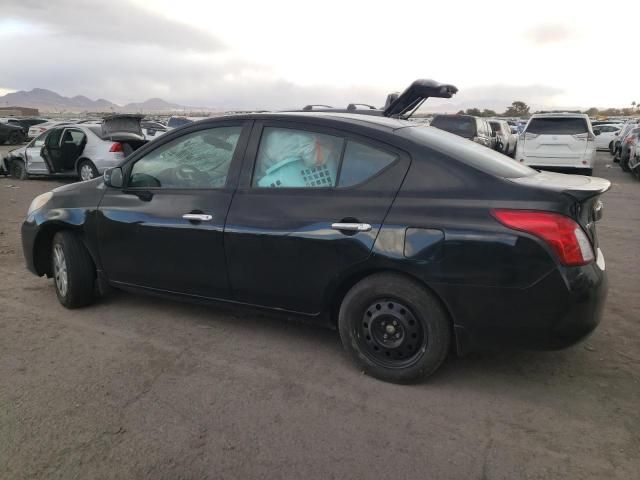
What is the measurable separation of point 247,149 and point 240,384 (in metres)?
1.58

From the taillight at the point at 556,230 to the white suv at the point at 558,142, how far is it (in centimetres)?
1127

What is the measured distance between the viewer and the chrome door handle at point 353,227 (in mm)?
3143

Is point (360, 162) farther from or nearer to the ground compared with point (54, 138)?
farther from the ground

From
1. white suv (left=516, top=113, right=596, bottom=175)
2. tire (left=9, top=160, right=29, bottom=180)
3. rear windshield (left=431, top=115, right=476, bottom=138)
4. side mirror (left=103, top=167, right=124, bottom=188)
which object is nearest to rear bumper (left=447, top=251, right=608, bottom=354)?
side mirror (left=103, top=167, right=124, bottom=188)

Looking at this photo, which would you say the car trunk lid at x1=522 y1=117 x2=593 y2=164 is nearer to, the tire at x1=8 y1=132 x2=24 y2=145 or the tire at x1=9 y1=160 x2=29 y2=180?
the tire at x1=9 y1=160 x2=29 y2=180

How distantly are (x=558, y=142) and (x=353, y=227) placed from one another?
1195cm

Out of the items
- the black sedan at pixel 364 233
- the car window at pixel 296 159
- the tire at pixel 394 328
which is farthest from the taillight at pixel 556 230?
the car window at pixel 296 159

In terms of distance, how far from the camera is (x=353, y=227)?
3.17m

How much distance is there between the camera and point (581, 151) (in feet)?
43.2

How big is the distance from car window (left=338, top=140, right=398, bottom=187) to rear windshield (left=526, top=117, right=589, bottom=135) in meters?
11.7

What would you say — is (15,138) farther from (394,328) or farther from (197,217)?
(394,328)

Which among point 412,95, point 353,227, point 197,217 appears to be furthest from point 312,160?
point 412,95

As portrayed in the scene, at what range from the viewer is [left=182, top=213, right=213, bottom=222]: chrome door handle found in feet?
12.0

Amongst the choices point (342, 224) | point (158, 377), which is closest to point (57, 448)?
point (158, 377)
